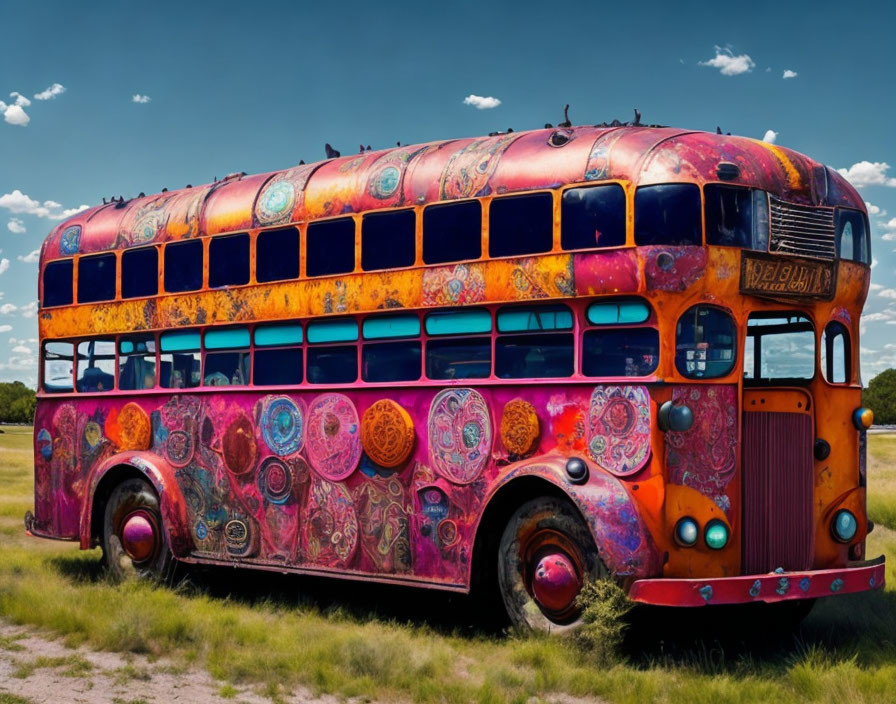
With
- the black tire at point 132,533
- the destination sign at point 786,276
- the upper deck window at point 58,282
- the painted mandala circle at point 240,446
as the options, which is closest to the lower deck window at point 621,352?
the destination sign at point 786,276

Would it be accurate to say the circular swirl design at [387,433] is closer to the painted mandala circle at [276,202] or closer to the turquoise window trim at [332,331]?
the turquoise window trim at [332,331]

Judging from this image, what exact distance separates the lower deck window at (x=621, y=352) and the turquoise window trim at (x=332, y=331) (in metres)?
2.54

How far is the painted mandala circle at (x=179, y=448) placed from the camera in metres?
12.8

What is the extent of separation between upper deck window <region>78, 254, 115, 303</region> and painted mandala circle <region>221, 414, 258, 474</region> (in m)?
2.53

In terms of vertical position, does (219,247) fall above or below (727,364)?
above

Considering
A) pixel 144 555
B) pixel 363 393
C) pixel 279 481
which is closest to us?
pixel 363 393

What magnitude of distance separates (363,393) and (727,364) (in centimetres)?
334

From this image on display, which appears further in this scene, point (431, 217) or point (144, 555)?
point (144, 555)

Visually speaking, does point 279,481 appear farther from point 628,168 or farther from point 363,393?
point 628,168

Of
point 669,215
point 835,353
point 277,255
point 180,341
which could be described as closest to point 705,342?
point 669,215

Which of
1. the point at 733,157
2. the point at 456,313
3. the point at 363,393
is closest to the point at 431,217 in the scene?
the point at 456,313

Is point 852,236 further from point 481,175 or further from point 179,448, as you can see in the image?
point 179,448

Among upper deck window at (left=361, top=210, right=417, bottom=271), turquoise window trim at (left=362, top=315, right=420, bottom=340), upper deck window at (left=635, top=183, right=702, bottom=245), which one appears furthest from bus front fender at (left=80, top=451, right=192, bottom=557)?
upper deck window at (left=635, top=183, right=702, bottom=245)

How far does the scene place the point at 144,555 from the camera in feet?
42.9
